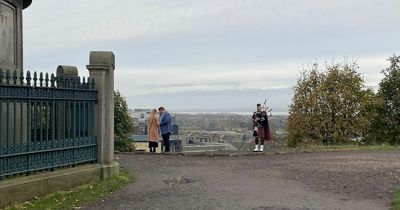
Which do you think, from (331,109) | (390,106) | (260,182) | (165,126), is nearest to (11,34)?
(260,182)

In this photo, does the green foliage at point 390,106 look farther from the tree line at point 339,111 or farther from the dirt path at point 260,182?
the dirt path at point 260,182

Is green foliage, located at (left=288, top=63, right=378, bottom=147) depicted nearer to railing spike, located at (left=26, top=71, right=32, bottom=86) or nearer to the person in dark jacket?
the person in dark jacket

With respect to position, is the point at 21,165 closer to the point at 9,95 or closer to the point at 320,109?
the point at 9,95

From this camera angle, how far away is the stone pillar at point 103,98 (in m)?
10.9

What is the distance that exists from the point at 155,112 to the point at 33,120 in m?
11.2

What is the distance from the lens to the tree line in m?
30.4

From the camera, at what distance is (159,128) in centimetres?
1970

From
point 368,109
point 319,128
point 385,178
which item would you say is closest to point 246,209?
point 385,178

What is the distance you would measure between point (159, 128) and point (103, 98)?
29.0 ft

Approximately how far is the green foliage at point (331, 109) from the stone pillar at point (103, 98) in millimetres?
20124

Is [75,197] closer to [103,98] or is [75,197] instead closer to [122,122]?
[103,98]

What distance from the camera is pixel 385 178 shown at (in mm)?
11266

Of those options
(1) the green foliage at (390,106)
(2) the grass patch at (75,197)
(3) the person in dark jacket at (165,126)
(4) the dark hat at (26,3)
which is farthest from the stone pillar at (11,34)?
(1) the green foliage at (390,106)

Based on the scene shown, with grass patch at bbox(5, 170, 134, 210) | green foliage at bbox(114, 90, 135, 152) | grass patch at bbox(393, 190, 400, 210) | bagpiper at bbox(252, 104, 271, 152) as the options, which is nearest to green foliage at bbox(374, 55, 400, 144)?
green foliage at bbox(114, 90, 135, 152)
